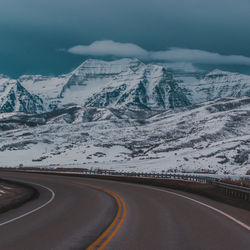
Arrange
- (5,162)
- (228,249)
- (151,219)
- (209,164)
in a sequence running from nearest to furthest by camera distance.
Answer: (228,249) < (151,219) < (209,164) < (5,162)

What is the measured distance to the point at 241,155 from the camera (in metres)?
97.2

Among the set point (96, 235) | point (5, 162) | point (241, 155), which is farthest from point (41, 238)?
point (5, 162)

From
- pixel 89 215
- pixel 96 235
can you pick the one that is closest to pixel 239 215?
pixel 89 215

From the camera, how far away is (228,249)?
357 inches

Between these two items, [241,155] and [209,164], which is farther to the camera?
[241,155]

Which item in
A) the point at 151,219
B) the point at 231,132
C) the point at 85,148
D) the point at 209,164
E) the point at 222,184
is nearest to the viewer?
the point at 151,219

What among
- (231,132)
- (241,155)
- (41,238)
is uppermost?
(231,132)

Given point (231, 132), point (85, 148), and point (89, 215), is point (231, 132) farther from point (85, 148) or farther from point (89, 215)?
point (89, 215)

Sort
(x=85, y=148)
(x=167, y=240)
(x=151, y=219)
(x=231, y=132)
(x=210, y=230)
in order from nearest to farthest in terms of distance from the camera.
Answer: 1. (x=167, y=240)
2. (x=210, y=230)
3. (x=151, y=219)
4. (x=85, y=148)
5. (x=231, y=132)

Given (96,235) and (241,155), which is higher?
(241,155)

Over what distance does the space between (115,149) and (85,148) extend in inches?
474

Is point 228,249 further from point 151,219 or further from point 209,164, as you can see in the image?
point 209,164

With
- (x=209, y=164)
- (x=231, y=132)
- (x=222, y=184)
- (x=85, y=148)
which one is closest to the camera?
(x=222, y=184)

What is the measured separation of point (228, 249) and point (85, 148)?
14953 cm
